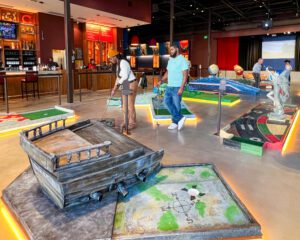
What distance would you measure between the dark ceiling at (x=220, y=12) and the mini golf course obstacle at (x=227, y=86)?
4.32 metres

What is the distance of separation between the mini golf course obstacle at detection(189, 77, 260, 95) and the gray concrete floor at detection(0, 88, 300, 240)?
484 cm

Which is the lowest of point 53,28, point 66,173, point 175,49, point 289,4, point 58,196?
point 58,196

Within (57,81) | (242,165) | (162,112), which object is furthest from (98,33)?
(242,165)

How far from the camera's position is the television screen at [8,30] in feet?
30.0

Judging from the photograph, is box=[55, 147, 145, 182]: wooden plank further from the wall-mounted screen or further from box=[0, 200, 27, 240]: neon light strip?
the wall-mounted screen

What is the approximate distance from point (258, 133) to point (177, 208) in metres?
2.85

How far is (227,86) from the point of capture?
1061 cm

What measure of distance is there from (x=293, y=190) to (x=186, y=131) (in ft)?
7.62

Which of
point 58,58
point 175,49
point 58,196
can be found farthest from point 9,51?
point 58,196

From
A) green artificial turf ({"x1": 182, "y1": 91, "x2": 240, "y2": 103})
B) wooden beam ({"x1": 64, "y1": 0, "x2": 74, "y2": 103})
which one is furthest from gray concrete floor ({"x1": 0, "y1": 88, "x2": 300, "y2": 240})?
wooden beam ({"x1": 64, "y1": 0, "x2": 74, "y2": 103})

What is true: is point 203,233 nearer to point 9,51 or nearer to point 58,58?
point 9,51

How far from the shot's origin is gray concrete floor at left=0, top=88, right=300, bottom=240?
2.22m

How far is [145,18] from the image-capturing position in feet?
38.4

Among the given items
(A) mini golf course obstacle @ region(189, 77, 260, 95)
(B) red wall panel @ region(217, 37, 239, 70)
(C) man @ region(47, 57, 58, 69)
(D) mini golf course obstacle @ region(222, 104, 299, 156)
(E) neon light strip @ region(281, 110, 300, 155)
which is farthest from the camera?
(B) red wall panel @ region(217, 37, 239, 70)
